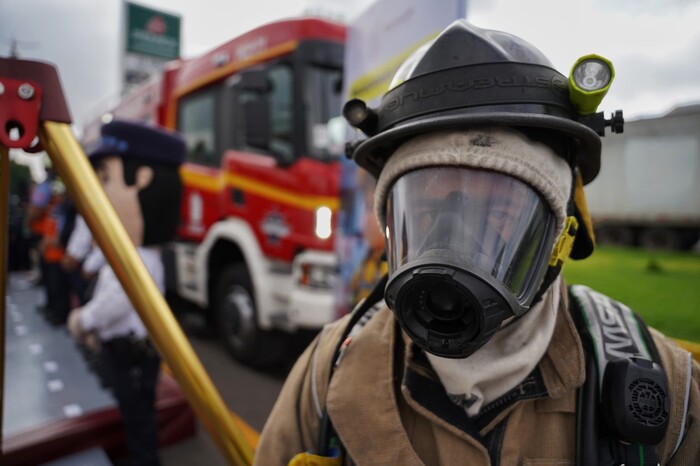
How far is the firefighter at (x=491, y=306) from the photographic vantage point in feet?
2.63

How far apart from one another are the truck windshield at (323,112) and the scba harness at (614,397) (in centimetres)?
257

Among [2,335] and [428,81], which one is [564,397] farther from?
[2,335]

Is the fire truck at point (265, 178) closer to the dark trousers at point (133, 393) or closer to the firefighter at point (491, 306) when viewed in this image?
the dark trousers at point (133, 393)

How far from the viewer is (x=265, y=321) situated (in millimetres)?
3727

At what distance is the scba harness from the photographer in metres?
0.79

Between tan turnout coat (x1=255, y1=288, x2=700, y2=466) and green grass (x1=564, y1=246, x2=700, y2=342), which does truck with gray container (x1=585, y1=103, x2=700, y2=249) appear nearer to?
tan turnout coat (x1=255, y1=288, x2=700, y2=466)

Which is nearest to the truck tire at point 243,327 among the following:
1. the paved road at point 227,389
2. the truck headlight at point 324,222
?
the paved road at point 227,389

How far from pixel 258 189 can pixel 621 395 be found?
330cm

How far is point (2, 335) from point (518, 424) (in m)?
1.25

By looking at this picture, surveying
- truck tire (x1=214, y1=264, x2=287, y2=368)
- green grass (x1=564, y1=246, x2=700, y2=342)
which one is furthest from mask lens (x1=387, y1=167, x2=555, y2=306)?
truck tire (x1=214, y1=264, x2=287, y2=368)

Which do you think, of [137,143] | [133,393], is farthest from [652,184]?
[133,393]

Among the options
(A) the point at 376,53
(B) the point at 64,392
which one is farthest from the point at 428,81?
(B) the point at 64,392

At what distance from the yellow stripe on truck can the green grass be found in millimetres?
1950

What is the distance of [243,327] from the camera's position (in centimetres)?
402
